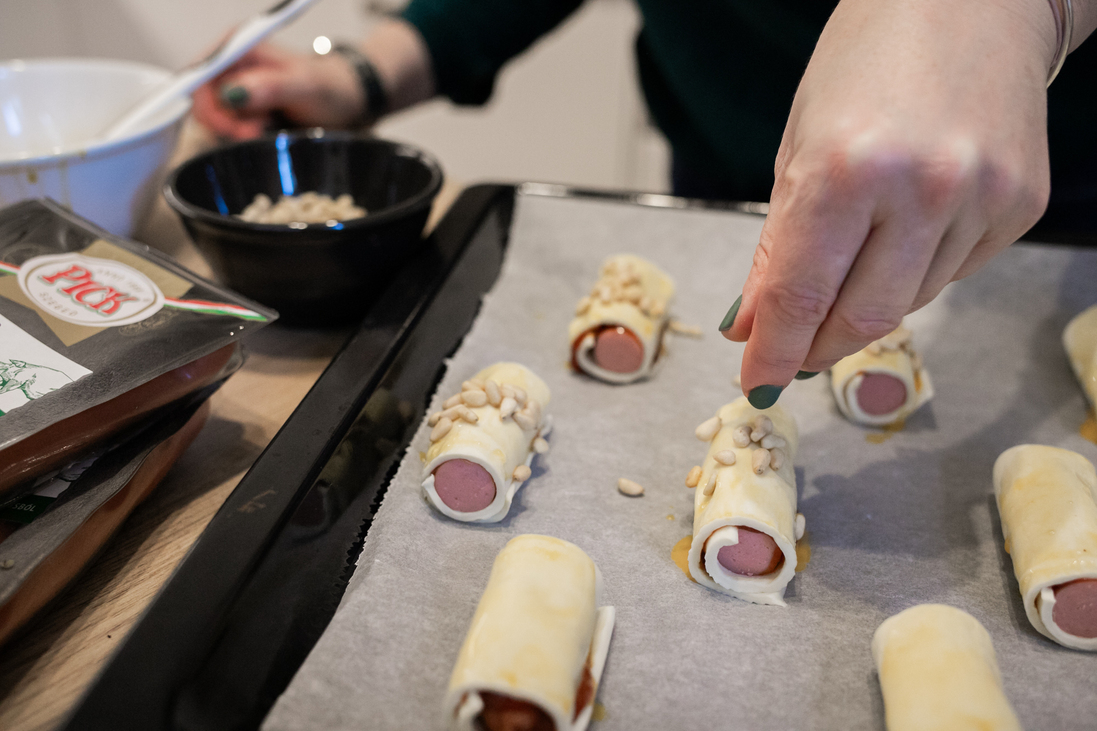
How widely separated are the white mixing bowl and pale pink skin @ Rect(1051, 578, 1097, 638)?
5.43 feet

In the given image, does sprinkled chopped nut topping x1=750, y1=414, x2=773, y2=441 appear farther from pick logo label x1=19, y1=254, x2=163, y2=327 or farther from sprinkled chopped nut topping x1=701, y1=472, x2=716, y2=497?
pick logo label x1=19, y1=254, x2=163, y2=327

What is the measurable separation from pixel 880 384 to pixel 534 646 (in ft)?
2.68

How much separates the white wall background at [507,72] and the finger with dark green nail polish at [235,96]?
67.4 inches

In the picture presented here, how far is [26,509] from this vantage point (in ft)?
2.81

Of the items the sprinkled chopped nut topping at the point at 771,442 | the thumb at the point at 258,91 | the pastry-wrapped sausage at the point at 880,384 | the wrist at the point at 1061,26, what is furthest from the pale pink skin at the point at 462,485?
the thumb at the point at 258,91

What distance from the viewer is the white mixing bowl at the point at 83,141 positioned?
4.27 ft

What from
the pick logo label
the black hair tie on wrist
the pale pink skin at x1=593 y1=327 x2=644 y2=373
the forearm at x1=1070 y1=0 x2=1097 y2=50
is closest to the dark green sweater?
the black hair tie on wrist

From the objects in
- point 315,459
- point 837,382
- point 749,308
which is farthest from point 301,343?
point 837,382

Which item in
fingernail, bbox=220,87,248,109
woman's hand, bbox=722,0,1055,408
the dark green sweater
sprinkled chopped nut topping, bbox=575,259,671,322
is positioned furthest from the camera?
fingernail, bbox=220,87,248,109

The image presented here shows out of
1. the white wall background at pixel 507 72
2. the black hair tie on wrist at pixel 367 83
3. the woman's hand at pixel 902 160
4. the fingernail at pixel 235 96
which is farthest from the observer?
the white wall background at pixel 507 72

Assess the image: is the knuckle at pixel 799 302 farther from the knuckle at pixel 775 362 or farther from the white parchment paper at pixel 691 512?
the white parchment paper at pixel 691 512

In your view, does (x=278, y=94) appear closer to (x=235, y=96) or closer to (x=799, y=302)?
(x=235, y=96)

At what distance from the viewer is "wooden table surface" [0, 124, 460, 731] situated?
786mm

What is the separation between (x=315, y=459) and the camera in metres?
0.98
